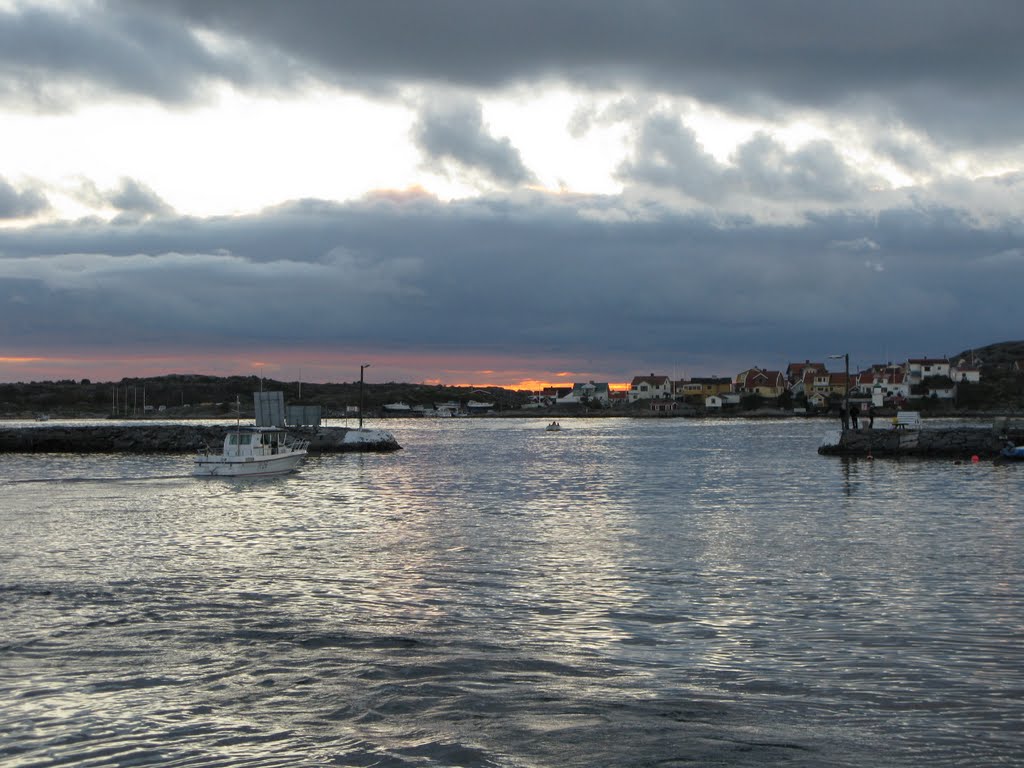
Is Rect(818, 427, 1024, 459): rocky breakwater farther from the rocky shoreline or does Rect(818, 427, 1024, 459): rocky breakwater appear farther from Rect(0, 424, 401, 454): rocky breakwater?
Rect(0, 424, 401, 454): rocky breakwater

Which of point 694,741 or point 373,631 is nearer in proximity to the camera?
point 694,741

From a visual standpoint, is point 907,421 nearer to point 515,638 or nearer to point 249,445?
point 249,445

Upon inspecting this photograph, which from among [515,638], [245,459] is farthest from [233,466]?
[515,638]

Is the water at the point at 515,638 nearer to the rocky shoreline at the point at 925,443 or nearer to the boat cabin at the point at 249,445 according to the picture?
the boat cabin at the point at 249,445

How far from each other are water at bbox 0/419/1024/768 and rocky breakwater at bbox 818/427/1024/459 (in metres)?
40.2

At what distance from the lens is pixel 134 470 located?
222ft

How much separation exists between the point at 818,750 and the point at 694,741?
138cm

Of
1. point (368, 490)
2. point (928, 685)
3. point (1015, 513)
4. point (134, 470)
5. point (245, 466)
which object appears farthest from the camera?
point (134, 470)

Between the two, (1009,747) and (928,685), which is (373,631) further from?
(1009,747)

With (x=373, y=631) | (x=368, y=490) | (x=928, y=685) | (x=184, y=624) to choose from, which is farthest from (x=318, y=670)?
(x=368, y=490)

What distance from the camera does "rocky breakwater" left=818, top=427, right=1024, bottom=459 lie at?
2977 inches

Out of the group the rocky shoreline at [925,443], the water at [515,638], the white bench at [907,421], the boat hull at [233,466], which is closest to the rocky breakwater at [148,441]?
the boat hull at [233,466]

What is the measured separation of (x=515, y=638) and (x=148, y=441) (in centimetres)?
8844

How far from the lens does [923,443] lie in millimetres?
77688
